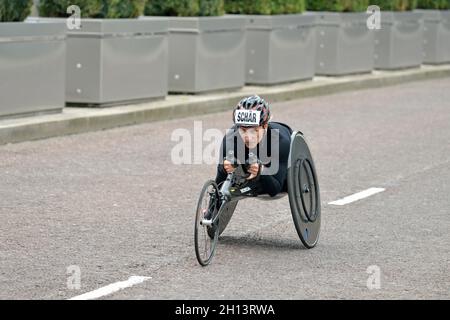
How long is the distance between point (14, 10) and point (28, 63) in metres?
0.75

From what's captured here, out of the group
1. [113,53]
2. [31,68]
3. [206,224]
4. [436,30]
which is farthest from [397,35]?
[206,224]

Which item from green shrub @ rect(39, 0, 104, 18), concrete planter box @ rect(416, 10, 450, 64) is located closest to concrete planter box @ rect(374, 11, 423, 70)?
concrete planter box @ rect(416, 10, 450, 64)

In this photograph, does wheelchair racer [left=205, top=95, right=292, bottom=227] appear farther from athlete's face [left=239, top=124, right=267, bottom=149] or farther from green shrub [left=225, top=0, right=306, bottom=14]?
green shrub [left=225, top=0, right=306, bottom=14]

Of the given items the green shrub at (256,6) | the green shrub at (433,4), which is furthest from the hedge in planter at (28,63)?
the green shrub at (433,4)

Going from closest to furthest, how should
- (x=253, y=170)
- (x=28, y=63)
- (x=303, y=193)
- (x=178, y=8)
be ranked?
(x=253, y=170), (x=303, y=193), (x=28, y=63), (x=178, y=8)

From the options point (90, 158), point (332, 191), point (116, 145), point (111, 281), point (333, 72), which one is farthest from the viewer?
point (333, 72)

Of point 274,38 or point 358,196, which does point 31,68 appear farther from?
point 274,38

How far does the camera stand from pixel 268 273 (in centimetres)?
834

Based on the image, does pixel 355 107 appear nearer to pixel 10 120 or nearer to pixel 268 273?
pixel 10 120

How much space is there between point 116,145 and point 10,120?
1236 mm

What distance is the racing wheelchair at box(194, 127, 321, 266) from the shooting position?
8.54 meters

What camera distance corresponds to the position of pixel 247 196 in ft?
29.7
